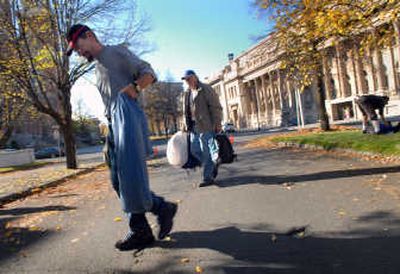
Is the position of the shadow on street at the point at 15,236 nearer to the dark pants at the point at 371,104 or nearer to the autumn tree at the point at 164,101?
the dark pants at the point at 371,104

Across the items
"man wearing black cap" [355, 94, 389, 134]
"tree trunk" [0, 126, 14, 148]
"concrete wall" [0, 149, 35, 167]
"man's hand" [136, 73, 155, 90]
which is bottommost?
"concrete wall" [0, 149, 35, 167]

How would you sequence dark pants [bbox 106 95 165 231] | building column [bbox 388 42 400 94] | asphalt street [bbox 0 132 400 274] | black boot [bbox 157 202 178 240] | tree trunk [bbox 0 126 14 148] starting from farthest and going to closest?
1. building column [bbox 388 42 400 94]
2. tree trunk [bbox 0 126 14 148]
3. black boot [bbox 157 202 178 240]
4. dark pants [bbox 106 95 165 231]
5. asphalt street [bbox 0 132 400 274]

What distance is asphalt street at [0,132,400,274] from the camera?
297 centimetres

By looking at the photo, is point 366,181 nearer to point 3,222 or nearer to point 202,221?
point 202,221

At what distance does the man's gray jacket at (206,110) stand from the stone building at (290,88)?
9510mm

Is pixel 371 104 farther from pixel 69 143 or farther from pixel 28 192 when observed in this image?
pixel 69 143

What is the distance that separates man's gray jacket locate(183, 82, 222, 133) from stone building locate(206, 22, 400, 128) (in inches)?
374

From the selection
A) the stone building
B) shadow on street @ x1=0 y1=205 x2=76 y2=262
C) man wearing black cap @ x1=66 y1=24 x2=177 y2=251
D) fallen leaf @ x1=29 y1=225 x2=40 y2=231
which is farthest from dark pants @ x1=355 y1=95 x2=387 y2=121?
fallen leaf @ x1=29 y1=225 x2=40 y2=231

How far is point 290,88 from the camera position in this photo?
143 ft

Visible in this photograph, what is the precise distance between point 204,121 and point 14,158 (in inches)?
1061

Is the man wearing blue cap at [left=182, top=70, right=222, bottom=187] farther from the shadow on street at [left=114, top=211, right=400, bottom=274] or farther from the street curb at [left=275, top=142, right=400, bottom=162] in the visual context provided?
the street curb at [left=275, top=142, right=400, bottom=162]

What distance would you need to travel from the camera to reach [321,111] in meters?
21.6

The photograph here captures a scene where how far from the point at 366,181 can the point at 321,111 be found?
1669 centimetres

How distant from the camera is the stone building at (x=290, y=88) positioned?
38.4 metres
